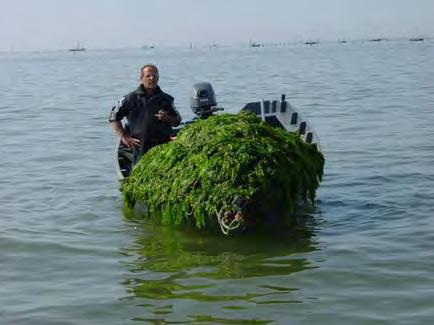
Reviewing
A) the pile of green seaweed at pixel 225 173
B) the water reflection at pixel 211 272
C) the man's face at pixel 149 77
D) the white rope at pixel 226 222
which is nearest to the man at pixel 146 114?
the man's face at pixel 149 77


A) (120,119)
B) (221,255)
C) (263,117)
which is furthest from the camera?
(263,117)

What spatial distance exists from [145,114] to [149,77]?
53 centimetres

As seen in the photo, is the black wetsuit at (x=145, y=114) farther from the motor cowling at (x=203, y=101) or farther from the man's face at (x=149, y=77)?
the motor cowling at (x=203, y=101)

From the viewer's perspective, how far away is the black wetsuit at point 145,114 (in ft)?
37.3

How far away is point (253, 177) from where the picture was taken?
378 inches

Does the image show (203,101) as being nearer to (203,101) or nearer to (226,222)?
(203,101)

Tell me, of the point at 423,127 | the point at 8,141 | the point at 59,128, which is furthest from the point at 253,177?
the point at 59,128

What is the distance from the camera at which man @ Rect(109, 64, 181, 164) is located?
11.3m

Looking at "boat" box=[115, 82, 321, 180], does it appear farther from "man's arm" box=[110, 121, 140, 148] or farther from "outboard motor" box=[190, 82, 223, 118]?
"man's arm" box=[110, 121, 140, 148]

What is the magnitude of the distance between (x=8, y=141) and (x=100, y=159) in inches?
189

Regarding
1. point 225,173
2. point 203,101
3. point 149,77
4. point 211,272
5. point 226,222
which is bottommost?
point 211,272

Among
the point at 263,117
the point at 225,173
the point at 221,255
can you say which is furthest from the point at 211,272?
the point at 263,117

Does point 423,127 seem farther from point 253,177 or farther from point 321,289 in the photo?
point 321,289

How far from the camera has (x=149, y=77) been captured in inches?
441
